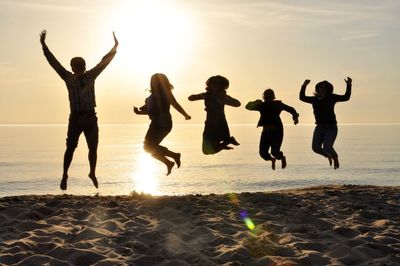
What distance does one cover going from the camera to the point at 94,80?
10125 mm

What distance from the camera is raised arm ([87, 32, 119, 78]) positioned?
10070 mm

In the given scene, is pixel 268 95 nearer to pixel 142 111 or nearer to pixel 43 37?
pixel 142 111

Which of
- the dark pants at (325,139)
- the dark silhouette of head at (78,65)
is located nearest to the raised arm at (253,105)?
the dark pants at (325,139)

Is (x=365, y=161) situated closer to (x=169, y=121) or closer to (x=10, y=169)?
(x=10, y=169)

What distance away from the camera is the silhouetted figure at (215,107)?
10.9 m

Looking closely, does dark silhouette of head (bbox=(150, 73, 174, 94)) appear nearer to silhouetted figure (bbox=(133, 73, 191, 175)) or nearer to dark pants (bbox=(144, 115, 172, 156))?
silhouetted figure (bbox=(133, 73, 191, 175))

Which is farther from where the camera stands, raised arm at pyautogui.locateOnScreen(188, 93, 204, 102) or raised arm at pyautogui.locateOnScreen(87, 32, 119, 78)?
raised arm at pyautogui.locateOnScreen(188, 93, 204, 102)

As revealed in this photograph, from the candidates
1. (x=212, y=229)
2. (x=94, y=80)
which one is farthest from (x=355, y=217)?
(x=94, y=80)

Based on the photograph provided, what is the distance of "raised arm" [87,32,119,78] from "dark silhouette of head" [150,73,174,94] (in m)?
1.02

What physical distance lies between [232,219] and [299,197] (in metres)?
2.92

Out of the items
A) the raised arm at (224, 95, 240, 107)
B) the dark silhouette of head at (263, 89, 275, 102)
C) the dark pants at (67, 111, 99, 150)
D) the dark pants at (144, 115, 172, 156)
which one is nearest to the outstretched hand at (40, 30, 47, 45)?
the dark pants at (67, 111, 99, 150)

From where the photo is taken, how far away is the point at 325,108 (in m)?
12.6

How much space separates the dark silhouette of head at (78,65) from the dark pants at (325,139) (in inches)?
242

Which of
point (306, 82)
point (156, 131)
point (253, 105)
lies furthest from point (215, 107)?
point (306, 82)
